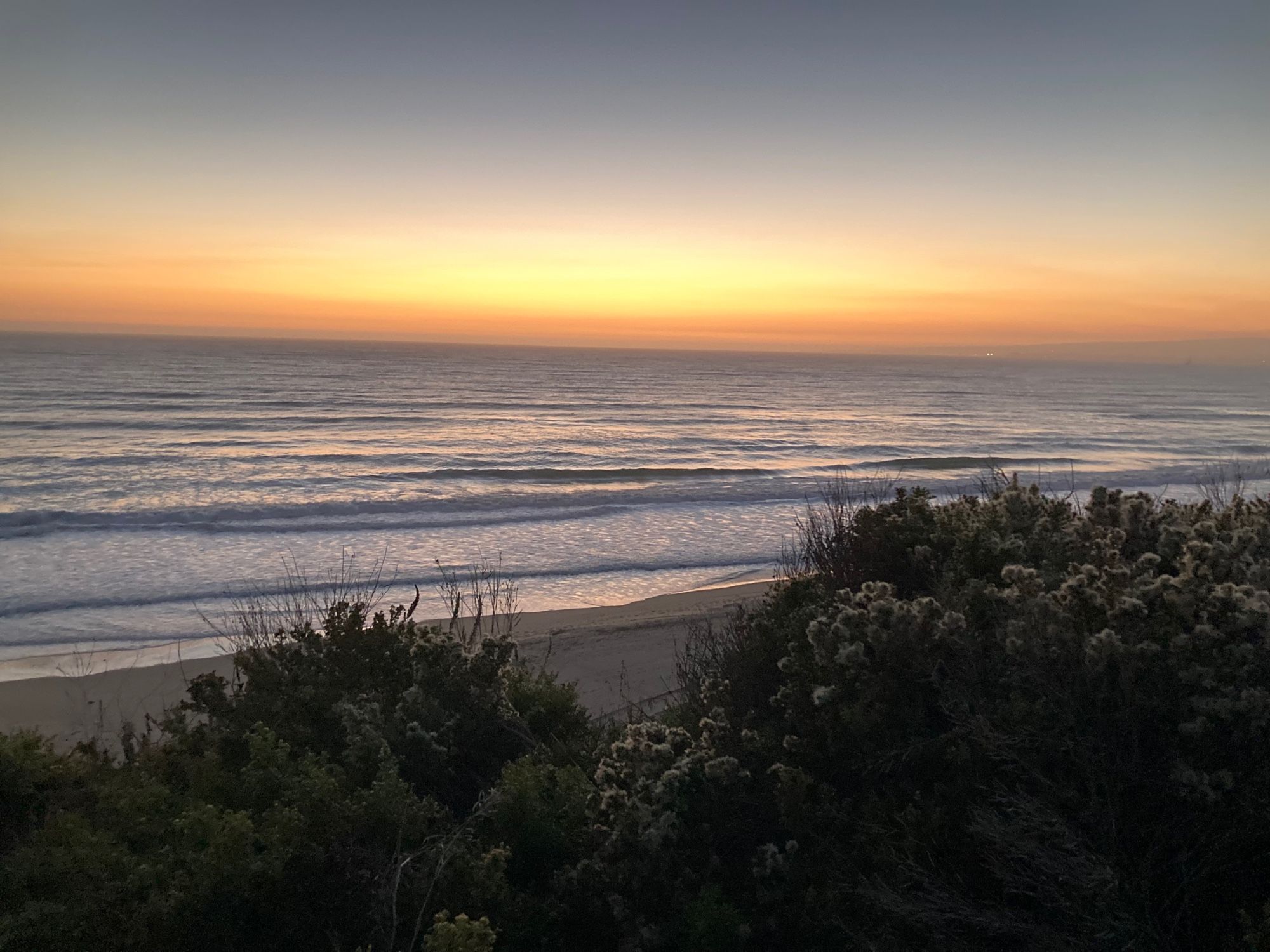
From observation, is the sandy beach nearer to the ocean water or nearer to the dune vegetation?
the ocean water

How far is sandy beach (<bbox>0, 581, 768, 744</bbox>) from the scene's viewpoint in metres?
8.39

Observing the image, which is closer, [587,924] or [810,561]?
[587,924]

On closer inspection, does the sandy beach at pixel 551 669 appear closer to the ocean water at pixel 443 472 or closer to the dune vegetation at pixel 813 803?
the ocean water at pixel 443 472

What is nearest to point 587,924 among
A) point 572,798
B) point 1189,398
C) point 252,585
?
point 572,798

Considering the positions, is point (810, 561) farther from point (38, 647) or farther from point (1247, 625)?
point (38, 647)

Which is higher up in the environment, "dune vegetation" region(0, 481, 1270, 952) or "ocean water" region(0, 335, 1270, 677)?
"dune vegetation" region(0, 481, 1270, 952)

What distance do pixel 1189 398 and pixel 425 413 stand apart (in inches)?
2326

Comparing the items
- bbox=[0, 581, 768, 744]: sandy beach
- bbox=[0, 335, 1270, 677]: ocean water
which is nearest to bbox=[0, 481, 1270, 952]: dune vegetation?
bbox=[0, 581, 768, 744]: sandy beach

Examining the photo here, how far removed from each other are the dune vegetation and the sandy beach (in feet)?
10.3

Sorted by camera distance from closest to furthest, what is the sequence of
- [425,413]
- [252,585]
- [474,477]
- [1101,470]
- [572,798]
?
[572,798] < [252,585] < [474,477] < [1101,470] < [425,413]

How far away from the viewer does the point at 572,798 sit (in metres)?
3.89

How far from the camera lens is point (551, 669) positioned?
9812mm

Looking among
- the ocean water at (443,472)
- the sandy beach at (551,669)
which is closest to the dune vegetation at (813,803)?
the sandy beach at (551,669)

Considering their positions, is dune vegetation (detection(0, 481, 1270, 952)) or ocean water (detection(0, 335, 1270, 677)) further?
ocean water (detection(0, 335, 1270, 677))
